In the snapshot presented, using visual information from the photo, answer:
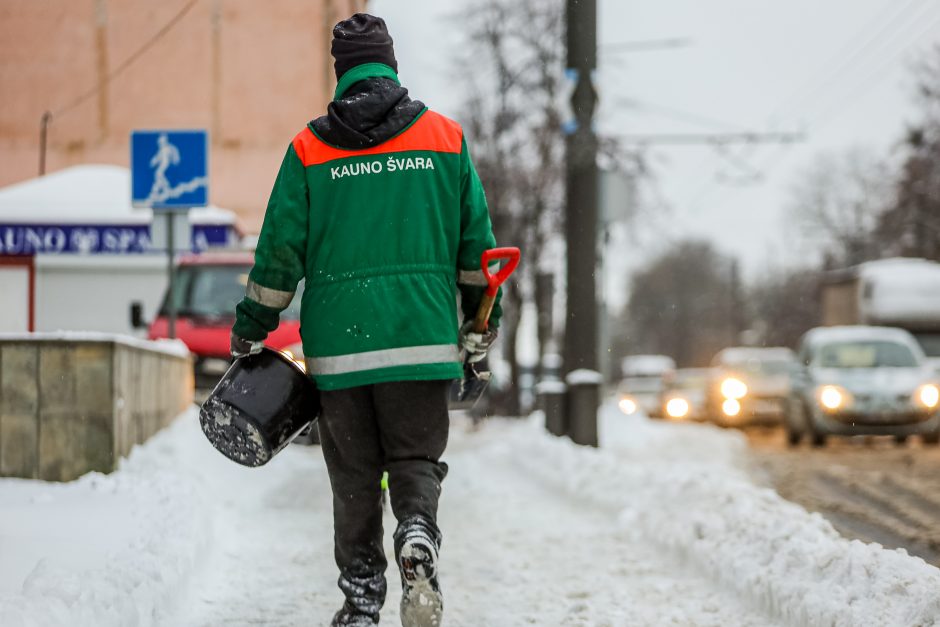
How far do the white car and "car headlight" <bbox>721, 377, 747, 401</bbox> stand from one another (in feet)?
23.7

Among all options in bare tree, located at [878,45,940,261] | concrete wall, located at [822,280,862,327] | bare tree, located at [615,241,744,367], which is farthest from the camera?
bare tree, located at [615,241,744,367]

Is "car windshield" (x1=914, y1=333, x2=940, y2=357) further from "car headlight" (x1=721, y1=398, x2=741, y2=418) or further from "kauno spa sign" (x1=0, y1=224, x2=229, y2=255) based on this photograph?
"kauno spa sign" (x1=0, y1=224, x2=229, y2=255)

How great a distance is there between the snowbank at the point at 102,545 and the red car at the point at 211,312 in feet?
18.2

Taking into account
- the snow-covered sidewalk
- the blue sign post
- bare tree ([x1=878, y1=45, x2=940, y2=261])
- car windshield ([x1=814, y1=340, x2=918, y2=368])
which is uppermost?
bare tree ([x1=878, y1=45, x2=940, y2=261])

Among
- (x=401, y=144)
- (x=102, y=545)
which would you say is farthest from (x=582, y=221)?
(x=401, y=144)

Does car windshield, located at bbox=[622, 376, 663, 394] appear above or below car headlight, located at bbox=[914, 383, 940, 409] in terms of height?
below

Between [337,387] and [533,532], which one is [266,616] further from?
[533,532]

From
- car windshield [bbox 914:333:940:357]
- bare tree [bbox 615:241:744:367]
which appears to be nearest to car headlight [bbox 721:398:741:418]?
car windshield [bbox 914:333:940:357]

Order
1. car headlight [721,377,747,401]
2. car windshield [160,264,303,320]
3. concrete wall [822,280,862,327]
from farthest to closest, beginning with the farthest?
car headlight [721,377,747,401] < concrete wall [822,280,862,327] < car windshield [160,264,303,320]

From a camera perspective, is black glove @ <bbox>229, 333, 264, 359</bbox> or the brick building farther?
the brick building

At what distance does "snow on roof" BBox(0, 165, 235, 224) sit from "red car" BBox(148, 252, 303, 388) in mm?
850

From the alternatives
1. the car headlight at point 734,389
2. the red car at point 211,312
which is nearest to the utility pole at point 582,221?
the red car at point 211,312

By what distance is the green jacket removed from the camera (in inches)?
160

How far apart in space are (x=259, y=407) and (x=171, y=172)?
8.06 m
